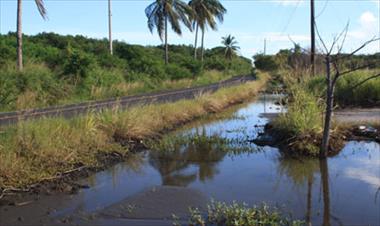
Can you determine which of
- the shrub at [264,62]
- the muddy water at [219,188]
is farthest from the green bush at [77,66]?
the shrub at [264,62]

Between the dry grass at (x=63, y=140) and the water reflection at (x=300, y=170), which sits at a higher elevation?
the dry grass at (x=63, y=140)

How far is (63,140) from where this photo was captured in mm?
11281

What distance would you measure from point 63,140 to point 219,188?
3.62 metres

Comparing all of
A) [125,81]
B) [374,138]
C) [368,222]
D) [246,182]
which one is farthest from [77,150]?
[125,81]

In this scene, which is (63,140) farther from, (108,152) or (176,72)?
(176,72)

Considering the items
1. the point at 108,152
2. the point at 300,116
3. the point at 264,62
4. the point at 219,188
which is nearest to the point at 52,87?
the point at 108,152

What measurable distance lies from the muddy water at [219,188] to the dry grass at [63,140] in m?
0.73

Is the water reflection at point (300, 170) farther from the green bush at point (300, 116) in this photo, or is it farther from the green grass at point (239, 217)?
the green grass at point (239, 217)

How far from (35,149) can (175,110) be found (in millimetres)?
10905

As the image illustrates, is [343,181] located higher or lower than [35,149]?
lower

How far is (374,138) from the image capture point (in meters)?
15.0

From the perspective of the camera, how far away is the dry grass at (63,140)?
373 inches

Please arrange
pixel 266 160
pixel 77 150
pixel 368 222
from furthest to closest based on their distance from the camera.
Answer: pixel 266 160, pixel 77 150, pixel 368 222

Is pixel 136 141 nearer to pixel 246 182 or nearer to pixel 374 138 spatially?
pixel 246 182
